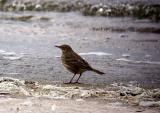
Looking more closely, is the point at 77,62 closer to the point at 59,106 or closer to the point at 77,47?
the point at 59,106

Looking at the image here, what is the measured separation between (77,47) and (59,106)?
645 cm

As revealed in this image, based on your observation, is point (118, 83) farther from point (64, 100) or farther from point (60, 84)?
point (64, 100)

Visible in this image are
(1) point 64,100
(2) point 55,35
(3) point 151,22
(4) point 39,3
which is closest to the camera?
(1) point 64,100

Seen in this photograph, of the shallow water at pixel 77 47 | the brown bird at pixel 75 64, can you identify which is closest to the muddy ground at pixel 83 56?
the shallow water at pixel 77 47

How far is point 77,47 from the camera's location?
14180 millimetres

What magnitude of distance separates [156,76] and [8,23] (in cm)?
916

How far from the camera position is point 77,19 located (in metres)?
19.8

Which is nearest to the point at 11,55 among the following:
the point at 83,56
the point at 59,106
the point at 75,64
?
the point at 83,56

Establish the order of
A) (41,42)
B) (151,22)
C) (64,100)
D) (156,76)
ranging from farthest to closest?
1. (151,22)
2. (41,42)
3. (156,76)
4. (64,100)

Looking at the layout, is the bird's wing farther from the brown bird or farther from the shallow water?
the shallow water

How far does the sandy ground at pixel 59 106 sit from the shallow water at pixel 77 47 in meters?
1.87

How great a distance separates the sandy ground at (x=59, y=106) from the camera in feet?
24.8

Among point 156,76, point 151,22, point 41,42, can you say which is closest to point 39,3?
point 151,22

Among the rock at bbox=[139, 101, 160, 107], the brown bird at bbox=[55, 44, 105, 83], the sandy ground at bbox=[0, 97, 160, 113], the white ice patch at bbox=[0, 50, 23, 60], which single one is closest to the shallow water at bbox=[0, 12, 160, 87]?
the white ice patch at bbox=[0, 50, 23, 60]
